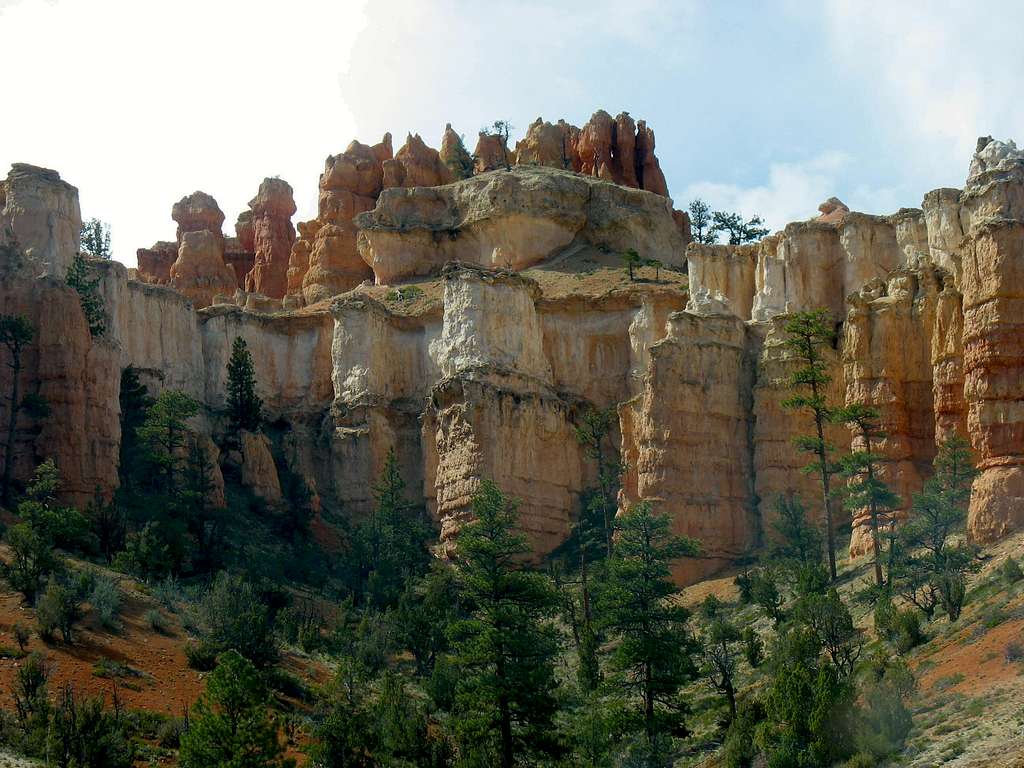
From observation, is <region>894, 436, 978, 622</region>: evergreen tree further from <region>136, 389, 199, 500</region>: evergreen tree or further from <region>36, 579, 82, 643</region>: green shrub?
<region>136, 389, 199, 500</region>: evergreen tree

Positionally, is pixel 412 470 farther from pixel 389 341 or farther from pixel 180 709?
pixel 180 709

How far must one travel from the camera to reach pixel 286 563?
63906 millimetres

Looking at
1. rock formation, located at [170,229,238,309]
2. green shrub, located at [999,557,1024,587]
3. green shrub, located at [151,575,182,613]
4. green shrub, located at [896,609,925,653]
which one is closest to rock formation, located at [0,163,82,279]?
green shrub, located at [151,575,182,613]

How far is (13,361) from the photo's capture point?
202 feet

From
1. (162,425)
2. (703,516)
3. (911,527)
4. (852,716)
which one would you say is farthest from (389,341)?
(852,716)

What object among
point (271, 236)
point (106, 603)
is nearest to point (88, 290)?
point (106, 603)

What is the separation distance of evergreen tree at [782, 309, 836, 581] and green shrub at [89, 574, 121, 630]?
2041cm

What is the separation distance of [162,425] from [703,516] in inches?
753

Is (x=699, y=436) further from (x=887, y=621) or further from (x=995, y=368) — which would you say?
(x=887, y=621)

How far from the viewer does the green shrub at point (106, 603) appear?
50.5 m

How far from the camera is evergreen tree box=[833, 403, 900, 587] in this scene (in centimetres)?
5303

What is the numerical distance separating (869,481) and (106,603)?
21.7 metres

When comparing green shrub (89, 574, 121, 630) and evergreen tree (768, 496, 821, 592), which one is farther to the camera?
evergreen tree (768, 496, 821, 592)

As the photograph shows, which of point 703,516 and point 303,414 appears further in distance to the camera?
point 303,414
